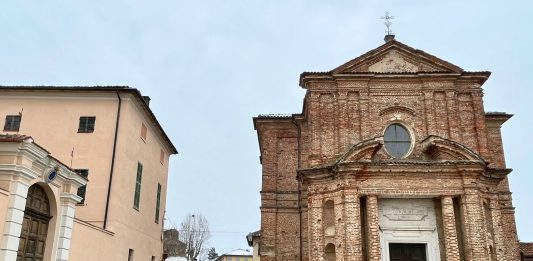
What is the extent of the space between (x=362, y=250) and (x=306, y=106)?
645cm

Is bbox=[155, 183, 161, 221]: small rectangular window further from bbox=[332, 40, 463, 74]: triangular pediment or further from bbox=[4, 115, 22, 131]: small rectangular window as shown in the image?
bbox=[332, 40, 463, 74]: triangular pediment

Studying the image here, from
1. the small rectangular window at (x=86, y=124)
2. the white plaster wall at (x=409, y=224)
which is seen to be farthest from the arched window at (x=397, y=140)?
the small rectangular window at (x=86, y=124)

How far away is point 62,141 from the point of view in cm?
1678

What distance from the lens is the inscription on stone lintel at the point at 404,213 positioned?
17.0m

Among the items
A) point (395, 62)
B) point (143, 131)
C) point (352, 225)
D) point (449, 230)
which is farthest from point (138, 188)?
point (449, 230)

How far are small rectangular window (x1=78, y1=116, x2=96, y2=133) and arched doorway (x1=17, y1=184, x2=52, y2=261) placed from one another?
6.29 meters

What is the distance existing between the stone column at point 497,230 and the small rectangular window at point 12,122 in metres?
17.2

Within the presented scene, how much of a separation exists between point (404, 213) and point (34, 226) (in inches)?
476

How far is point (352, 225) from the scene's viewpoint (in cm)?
1580

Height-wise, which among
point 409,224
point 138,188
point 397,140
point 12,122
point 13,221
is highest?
point 12,122

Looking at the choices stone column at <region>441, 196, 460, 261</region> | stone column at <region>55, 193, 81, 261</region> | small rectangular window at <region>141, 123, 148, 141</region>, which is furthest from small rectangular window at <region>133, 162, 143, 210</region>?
stone column at <region>441, 196, 460, 261</region>

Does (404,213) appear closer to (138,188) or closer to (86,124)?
(138,188)

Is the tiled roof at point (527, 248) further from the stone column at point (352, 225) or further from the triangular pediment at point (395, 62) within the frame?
the stone column at point (352, 225)

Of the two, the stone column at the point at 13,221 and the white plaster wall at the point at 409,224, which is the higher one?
the white plaster wall at the point at 409,224
